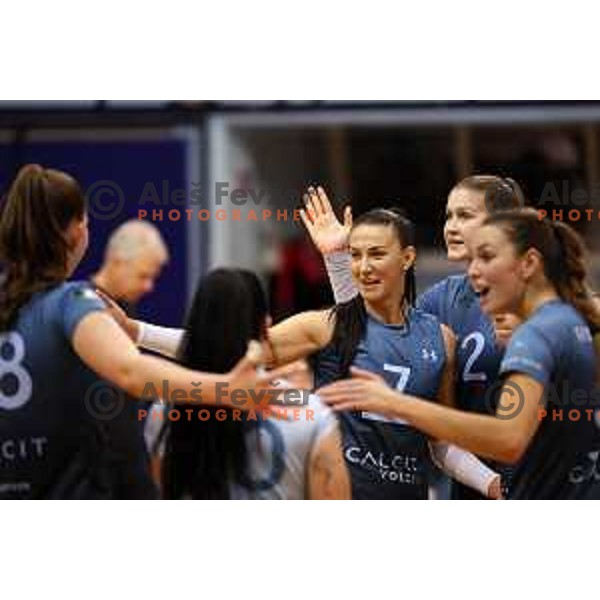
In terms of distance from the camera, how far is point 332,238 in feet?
13.4

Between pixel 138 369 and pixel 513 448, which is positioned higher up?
pixel 138 369

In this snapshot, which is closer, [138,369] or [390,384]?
[138,369]

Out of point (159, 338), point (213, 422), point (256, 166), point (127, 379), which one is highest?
point (256, 166)

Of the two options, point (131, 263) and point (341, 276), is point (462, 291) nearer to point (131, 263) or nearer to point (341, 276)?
point (341, 276)

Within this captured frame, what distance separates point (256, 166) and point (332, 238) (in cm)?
37

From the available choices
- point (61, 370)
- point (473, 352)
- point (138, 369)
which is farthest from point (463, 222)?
point (61, 370)

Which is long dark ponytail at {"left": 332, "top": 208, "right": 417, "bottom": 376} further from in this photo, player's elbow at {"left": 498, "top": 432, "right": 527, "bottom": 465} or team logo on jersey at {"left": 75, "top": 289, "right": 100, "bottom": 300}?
team logo on jersey at {"left": 75, "top": 289, "right": 100, "bottom": 300}

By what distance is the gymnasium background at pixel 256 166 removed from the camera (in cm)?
409

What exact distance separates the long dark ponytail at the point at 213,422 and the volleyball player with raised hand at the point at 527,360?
249 millimetres

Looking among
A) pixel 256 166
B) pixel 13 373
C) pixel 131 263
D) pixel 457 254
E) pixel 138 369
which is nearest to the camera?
pixel 138 369

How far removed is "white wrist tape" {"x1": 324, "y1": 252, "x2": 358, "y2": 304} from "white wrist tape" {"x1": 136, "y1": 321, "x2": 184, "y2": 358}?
0.39 metres

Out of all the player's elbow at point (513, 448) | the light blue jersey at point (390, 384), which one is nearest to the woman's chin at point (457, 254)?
the light blue jersey at point (390, 384)

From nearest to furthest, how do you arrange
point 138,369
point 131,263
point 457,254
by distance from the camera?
point 138,369 → point 457,254 → point 131,263

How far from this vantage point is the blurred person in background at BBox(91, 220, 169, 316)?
403 centimetres
